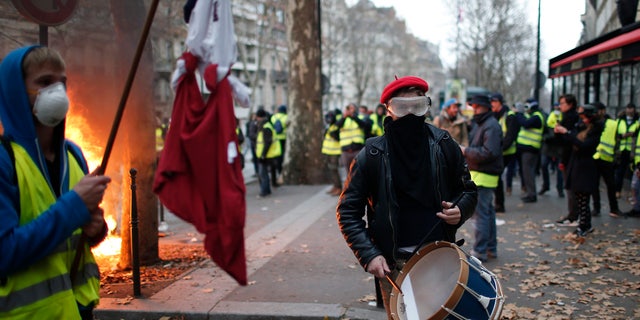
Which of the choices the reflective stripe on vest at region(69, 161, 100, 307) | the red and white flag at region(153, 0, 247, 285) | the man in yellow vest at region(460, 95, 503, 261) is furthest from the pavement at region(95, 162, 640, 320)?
the reflective stripe on vest at region(69, 161, 100, 307)

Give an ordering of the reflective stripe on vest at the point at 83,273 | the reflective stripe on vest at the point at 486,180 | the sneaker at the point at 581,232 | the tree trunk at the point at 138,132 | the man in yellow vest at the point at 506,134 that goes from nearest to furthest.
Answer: the reflective stripe on vest at the point at 83,273, the tree trunk at the point at 138,132, the reflective stripe on vest at the point at 486,180, the sneaker at the point at 581,232, the man in yellow vest at the point at 506,134

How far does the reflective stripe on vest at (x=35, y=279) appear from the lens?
2254 mm

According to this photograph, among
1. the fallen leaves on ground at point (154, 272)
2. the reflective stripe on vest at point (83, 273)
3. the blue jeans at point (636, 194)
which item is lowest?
the fallen leaves on ground at point (154, 272)

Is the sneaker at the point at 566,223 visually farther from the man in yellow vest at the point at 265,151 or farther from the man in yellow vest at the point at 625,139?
the man in yellow vest at the point at 265,151

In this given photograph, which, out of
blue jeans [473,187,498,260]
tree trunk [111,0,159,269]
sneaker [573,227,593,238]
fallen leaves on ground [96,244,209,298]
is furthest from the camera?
sneaker [573,227,593,238]

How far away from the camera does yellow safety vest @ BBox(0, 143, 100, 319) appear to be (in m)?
2.26

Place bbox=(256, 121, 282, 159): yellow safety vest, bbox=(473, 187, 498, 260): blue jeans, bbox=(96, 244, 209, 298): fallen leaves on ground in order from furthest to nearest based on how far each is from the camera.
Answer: bbox=(256, 121, 282, 159): yellow safety vest
bbox=(473, 187, 498, 260): blue jeans
bbox=(96, 244, 209, 298): fallen leaves on ground

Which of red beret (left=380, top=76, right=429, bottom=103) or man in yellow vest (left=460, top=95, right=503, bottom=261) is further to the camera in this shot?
man in yellow vest (left=460, top=95, right=503, bottom=261)

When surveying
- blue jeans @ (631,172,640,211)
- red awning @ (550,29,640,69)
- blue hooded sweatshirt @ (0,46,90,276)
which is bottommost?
blue jeans @ (631,172,640,211)

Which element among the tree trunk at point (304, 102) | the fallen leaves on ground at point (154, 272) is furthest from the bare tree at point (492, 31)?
the fallen leaves on ground at point (154, 272)

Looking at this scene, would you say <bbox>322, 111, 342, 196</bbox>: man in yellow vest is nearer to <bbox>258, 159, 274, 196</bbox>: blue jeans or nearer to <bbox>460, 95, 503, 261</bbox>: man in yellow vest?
<bbox>258, 159, 274, 196</bbox>: blue jeans

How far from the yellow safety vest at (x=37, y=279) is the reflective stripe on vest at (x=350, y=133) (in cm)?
1022

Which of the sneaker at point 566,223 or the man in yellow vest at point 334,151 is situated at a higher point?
the man in yellow vest at point 334,151

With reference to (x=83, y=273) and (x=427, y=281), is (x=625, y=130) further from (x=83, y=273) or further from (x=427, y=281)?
(x=83, y=273)
